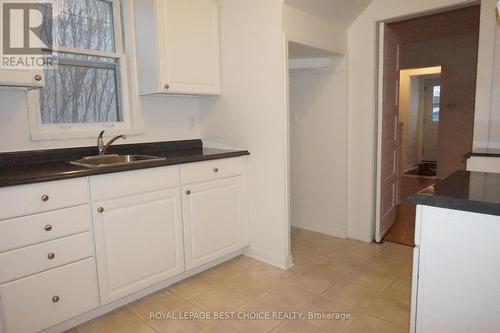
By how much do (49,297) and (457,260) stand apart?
6.13ft

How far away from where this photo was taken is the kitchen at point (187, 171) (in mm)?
1738

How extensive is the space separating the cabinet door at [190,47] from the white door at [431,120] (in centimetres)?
676

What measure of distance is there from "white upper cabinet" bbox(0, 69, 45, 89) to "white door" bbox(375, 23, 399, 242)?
2.57 meters

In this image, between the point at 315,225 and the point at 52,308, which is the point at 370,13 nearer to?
the point at 315,225

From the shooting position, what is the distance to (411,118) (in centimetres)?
761

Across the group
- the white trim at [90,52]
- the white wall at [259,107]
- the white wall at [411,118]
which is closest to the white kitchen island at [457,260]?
the white wall at [259,107]

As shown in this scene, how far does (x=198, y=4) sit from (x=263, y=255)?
2.08 metres

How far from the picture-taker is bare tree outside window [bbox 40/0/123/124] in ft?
7.50

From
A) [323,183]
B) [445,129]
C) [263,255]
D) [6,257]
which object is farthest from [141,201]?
[445,129]

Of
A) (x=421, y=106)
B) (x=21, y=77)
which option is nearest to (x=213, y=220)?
(x=21, y=77)

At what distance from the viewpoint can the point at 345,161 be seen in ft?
10.1

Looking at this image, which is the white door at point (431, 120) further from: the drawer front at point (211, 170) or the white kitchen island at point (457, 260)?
the white kitchen island at point (457, 260)

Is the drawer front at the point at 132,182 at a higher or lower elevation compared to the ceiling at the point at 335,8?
lower

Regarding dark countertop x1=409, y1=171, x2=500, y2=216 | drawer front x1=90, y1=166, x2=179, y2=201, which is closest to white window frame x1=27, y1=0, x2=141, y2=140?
drawer front x1=90, y1=166, x2=179, y2=201
